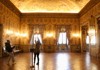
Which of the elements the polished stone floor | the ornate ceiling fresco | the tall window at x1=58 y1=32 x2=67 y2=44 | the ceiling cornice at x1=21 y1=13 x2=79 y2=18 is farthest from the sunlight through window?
the polished stone floor

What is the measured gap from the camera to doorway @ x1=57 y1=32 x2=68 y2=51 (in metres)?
25.7

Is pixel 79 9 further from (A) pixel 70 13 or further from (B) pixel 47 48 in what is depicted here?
(B) pixel 47 48

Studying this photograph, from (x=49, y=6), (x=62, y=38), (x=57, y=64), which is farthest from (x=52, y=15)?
(x=57, y=64)

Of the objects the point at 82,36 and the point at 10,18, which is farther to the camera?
the point at 82,36

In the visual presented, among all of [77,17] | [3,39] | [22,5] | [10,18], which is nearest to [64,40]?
[77,17]

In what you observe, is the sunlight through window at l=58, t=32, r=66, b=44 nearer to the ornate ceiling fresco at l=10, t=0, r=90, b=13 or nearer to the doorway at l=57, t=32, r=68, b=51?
the doorway at l=57, t=32, r=68, b=51

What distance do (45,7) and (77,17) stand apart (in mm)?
4586

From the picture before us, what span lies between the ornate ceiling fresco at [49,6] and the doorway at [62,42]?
10.7ft

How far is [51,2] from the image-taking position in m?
24.3

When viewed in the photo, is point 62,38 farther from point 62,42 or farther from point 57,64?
point 57,64

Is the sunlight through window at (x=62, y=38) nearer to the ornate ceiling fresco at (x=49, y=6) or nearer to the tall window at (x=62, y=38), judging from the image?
the tall window at (x=62, y=38)

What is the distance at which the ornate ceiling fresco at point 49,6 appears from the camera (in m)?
23.7

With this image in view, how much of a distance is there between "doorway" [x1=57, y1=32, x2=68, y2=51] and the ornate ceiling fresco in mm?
3251

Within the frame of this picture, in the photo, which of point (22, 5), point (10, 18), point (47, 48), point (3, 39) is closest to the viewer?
point (3, 39)
